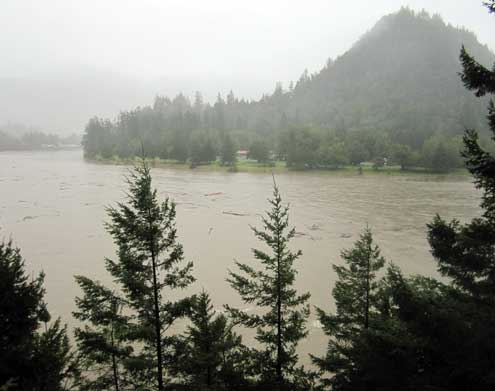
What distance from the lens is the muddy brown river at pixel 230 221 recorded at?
71.4 ft

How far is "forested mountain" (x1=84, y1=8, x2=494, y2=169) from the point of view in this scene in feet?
315

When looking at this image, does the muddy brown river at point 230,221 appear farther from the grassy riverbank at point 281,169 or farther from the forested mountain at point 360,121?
the forested mountain at point 360,121

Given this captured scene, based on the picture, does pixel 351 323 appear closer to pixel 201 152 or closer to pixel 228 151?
pixel 228 151

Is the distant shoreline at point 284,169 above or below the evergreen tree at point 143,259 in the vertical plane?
above

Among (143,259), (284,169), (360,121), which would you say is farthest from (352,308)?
(360,121)

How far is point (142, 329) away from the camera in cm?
788

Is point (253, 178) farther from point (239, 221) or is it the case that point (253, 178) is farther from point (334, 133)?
point (334, 133)

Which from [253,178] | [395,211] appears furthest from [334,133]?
[395,211]

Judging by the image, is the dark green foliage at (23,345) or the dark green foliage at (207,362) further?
the dark green foliage at (207,362)

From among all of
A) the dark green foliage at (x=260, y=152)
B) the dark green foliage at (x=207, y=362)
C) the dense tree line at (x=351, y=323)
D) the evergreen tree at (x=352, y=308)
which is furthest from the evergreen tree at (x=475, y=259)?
the dark green foliage at (x=260, y=152)

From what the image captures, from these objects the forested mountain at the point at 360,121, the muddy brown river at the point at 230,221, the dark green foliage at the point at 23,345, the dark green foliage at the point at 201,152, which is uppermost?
the forested mountain at the point at 360,121

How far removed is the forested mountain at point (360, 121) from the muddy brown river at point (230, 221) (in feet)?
86.7

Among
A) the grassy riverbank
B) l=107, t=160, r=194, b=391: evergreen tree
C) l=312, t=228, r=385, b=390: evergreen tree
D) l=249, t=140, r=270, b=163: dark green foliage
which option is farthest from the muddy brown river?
l=249, t=140, r=270, b=163: dark green foliage

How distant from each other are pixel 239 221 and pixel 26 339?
31806mm
